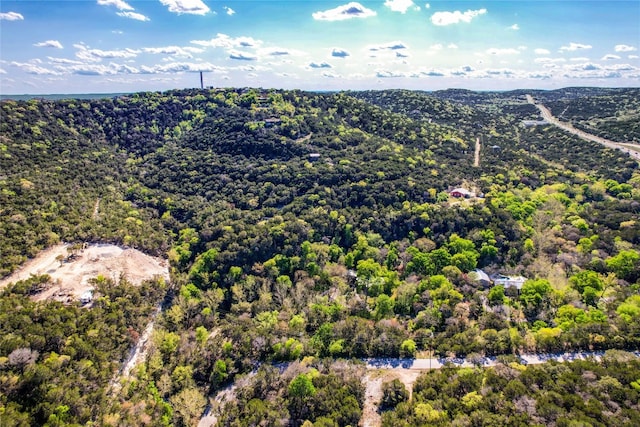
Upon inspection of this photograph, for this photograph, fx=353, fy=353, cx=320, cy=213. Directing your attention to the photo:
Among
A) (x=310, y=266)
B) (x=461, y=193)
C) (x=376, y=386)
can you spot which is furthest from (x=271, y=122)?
(x=376, y=386)

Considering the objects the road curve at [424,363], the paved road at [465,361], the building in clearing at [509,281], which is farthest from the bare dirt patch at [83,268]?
the building in clearing at [509,281]

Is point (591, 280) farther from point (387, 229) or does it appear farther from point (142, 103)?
point (142, 103)

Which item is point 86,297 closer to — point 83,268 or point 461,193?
point 83,268

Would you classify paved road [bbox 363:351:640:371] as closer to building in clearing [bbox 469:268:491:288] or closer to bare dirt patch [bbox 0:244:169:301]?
building in clearing [bbox 469:268:491:288]

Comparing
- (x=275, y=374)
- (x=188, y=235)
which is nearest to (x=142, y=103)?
(x=188, y=235)

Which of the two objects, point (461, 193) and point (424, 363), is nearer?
point (424, 363)

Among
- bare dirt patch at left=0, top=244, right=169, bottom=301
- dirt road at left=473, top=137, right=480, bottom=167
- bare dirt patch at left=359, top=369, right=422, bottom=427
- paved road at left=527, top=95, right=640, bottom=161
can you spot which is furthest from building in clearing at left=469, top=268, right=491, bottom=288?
paved road at left=527, top=95, right=640, bottom=161
